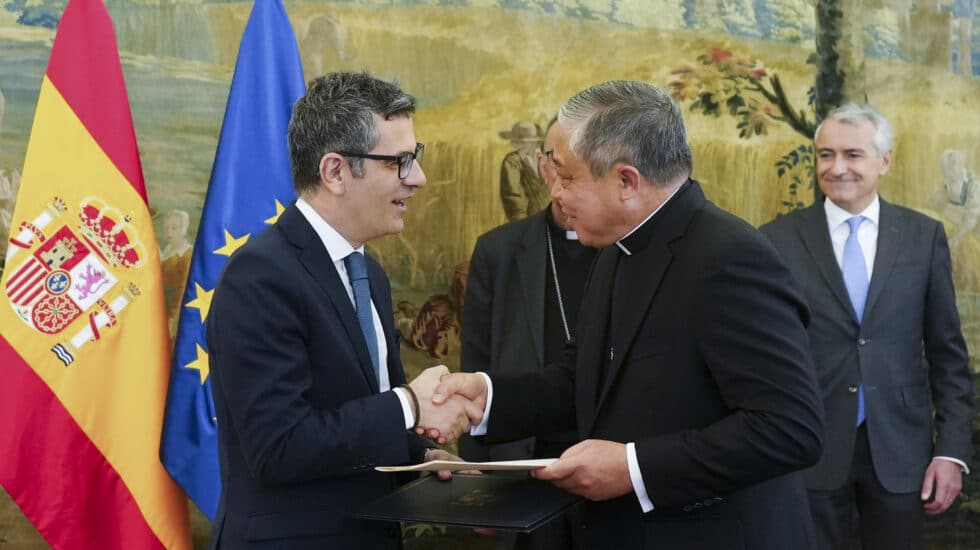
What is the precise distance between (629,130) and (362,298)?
0.78 m

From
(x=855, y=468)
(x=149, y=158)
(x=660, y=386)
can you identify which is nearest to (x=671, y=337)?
(x=660, y=386)

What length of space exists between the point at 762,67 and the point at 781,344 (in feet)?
9.81

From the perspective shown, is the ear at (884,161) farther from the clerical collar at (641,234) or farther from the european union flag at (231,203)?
the european union flag at (231,203)

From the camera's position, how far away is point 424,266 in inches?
194

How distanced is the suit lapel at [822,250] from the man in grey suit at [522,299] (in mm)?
916

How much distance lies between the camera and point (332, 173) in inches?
102

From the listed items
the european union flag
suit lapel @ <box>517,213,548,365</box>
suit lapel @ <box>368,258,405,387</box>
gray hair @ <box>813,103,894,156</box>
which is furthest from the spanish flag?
gray hair @ <box>813,103,894,156</box>

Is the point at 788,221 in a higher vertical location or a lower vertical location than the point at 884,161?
lower

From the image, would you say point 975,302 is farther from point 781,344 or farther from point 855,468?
point 781,344

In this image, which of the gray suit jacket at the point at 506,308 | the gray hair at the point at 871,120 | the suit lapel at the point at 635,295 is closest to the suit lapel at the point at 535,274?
the gray suit jacket at the point at 506,308

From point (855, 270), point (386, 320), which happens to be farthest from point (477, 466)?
point (855, 270)

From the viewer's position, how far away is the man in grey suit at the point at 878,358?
4113 millimetres

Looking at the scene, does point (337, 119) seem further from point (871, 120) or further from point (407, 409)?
point (871, 120)

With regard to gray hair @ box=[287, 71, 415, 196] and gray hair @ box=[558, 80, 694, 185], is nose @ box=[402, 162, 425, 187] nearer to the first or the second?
gray hair @ box=[287, 71, 415, 196]
